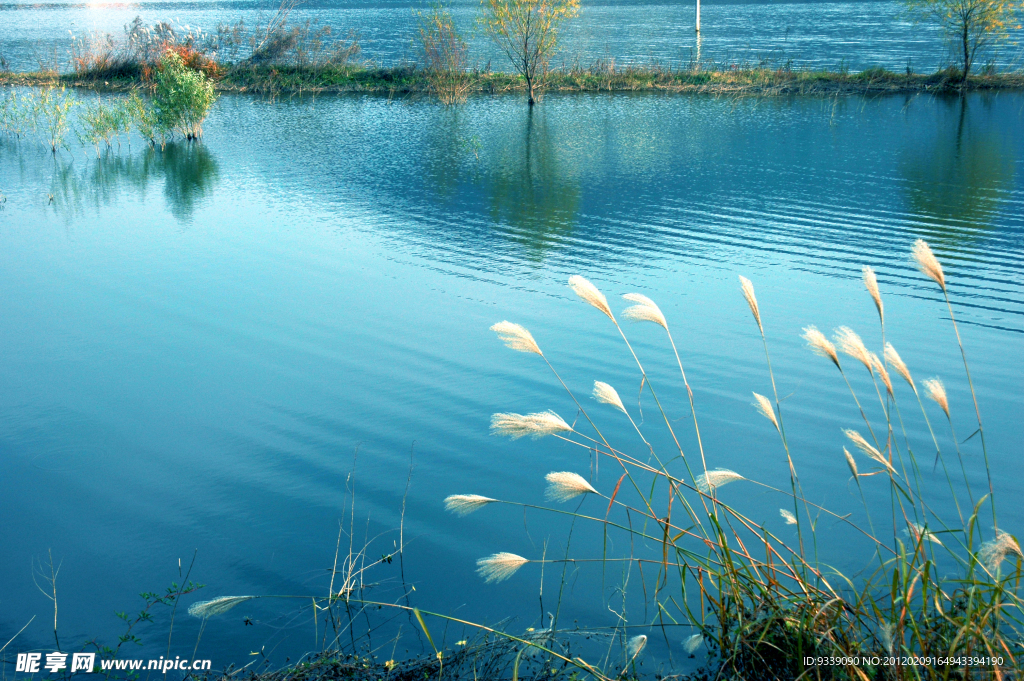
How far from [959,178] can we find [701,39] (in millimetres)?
31009

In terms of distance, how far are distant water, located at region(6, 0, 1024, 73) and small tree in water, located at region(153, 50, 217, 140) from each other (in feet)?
32.9

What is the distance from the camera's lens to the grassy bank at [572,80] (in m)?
20.3

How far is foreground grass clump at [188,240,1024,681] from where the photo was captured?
211cm

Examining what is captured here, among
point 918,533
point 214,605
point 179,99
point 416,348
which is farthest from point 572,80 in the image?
point 214,605

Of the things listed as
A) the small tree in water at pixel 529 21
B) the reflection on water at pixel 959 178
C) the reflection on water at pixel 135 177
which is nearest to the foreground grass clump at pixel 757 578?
the reflection on water at pixel 959 178

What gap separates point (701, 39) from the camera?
129 feet

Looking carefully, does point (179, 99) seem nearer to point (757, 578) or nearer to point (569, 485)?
point (569, 485)

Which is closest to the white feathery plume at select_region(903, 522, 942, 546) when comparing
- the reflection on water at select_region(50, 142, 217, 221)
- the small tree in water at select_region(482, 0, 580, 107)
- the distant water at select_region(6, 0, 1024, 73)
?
the reflection on water at select_region(50, 142, 217, 221)

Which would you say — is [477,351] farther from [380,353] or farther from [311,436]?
[311,436]

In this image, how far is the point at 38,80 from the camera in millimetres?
22797

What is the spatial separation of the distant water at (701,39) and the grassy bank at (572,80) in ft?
3.81

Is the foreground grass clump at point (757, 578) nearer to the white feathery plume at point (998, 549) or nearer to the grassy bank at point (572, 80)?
the white feathery plume at point (998, 549)

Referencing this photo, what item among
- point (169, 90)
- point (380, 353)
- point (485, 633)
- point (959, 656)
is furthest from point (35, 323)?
point (169, 90)

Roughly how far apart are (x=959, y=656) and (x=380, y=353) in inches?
174
